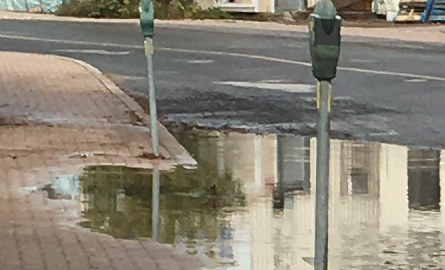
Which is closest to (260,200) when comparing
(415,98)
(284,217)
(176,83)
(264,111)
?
(284,217)

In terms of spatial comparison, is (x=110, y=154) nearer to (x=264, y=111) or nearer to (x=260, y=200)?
(x=260, y=200)

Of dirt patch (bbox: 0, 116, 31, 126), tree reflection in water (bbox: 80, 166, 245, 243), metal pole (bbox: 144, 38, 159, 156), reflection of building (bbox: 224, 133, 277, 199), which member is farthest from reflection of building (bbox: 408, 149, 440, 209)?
dirt patch (bbox: 0, 116, 31, 126)

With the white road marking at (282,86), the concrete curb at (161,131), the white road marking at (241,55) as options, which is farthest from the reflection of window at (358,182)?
the white road marking at (241,55)

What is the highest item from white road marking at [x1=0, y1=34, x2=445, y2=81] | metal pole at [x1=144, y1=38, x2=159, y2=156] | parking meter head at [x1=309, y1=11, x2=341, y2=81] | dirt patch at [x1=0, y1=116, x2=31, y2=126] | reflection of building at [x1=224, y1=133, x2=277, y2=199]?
parking meter head at [x1=309, y1=11, x2=341, y2=81]

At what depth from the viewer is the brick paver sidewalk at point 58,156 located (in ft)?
23.2

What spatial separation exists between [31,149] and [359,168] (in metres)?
3.04

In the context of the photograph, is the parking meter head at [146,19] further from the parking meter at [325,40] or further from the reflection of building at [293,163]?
the parking meter at [325,40]

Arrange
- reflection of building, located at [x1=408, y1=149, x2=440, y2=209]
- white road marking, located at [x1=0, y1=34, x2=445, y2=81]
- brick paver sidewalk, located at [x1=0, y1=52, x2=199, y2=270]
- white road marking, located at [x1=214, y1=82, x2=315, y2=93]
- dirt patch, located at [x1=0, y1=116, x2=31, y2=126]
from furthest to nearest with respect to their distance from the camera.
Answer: white road marking, located at [x1=0, y1=34, x2=445, y2=81] < white road marking, located at [x1=214, y1=82, x2=315, y2=93] < dirt patch, located at [x1=0, y1=116, x2=31, y2=126] < reflection of building, located at [x1=408, y1=149, x2=440, y2=209] < brick paver sidewalk, located at [x1=0, y1=52, x2=199, y2=270]

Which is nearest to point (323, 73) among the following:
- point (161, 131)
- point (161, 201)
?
point (161, 201)

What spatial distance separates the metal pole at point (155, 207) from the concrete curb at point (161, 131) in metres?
0.64

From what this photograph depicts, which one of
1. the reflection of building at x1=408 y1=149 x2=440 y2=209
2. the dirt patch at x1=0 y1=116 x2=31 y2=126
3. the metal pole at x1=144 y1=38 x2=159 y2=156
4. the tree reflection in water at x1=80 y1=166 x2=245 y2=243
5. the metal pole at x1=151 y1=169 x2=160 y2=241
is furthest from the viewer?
the dirt patch at x1=0 y1=116 x2=31 y2=126

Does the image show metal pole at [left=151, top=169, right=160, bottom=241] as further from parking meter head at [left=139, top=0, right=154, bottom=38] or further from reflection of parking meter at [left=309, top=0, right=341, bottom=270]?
reflection of parking meter at [left=309, top=0, right=341, bottom=270]

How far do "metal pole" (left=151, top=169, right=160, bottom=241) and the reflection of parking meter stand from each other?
2246mm

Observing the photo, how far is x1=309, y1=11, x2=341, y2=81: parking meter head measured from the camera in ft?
18.5
